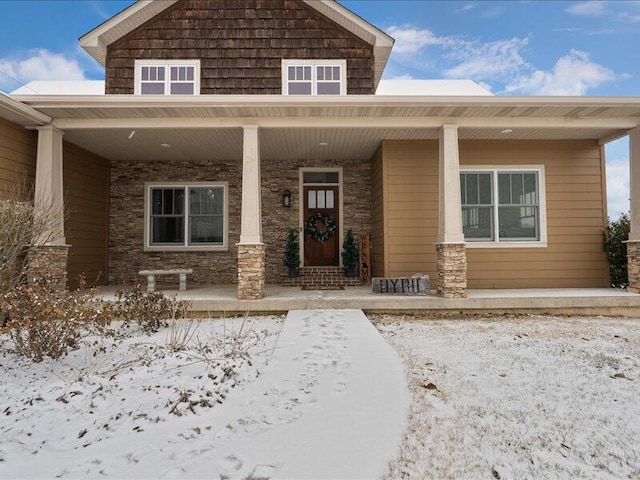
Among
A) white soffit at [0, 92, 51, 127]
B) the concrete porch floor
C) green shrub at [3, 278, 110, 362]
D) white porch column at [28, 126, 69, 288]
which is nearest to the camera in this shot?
green shrub at [3, 278, 110, 362]

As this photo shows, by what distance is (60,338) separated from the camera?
3.64 meters

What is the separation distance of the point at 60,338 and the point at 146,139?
4759 millimetres

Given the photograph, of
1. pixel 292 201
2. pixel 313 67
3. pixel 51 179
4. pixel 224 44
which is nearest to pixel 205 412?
pixel 51 179

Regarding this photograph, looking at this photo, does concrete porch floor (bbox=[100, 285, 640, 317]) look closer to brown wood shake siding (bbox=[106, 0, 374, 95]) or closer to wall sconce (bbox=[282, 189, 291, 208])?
wall sconce (bbox=[282, 189, 291, 208])

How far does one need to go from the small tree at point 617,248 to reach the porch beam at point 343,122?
1.91 metres

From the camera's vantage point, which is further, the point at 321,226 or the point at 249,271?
the point at 321,226

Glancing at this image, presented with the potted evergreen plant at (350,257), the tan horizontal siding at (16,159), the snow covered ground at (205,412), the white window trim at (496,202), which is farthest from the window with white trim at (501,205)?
the tan horizontal siding at (16,159)

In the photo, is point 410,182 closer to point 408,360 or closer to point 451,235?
point 451,235

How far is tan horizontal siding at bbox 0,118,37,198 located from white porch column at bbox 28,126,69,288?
0.91 feet

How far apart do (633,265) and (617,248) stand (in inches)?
32.8

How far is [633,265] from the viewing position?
22.2ft

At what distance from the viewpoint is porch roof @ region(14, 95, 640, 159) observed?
604 centimetres

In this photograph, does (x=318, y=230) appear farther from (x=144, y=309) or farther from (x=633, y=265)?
(x=633, y=265)

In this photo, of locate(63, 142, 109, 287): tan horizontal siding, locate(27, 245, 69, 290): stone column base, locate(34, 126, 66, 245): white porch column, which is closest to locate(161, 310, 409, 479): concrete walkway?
locate(27, 245, 69, 290): stone column base
